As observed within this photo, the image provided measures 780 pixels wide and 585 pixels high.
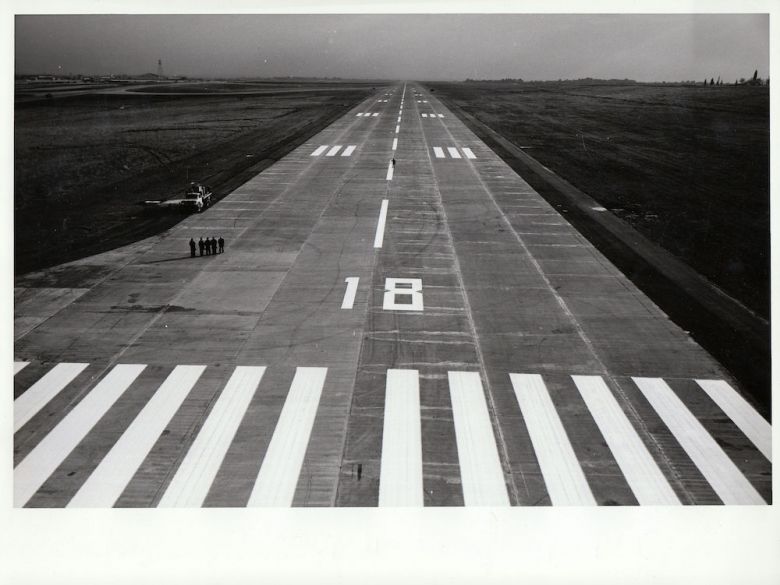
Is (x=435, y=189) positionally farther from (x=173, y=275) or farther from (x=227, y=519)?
(x=227, y=519)

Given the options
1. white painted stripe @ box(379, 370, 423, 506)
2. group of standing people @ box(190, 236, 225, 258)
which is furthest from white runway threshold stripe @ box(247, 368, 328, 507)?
group of standing people @ box(190, 236, 225, 258)

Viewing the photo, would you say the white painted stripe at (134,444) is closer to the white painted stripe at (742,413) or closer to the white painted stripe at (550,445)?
the white painted stripe at (550,445)

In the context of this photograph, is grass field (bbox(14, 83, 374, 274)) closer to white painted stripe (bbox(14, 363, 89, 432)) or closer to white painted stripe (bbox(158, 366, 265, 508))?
white painted stripe (bbox(14, 363, 89, 432))

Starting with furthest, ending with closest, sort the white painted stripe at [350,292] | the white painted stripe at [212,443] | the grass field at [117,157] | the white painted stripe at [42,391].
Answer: the grass field at [117,157]
the white painted stripe at [350,292]
the white painted stripe at [42,391]
the white painted stripe at [212,443]

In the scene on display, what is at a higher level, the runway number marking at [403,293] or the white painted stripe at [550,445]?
the runway number marking at [403,293]

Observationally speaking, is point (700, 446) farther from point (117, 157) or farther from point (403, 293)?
point (117, 157)

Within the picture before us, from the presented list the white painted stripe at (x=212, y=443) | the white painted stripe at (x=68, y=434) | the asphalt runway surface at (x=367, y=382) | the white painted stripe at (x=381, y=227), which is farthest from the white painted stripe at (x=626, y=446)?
the white painted stripe at (x=381, y=227)
